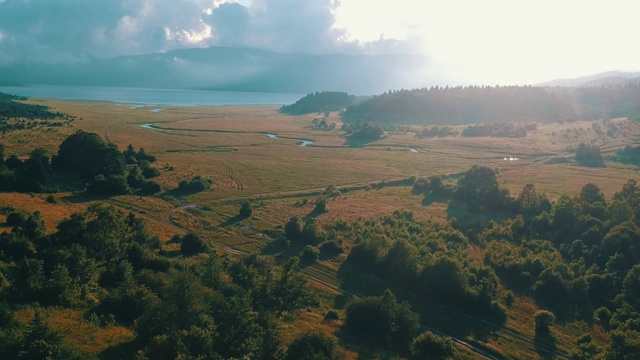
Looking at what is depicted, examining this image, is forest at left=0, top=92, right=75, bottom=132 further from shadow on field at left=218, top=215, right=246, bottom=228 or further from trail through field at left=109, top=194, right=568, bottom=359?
shadow on field at left=218, top=215, right=246, bottom=228

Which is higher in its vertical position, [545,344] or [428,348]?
[428,348]


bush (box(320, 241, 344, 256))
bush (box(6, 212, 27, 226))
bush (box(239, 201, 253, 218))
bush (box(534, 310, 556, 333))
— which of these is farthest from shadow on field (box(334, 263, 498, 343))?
bush (box(6, 212, 27, 226))

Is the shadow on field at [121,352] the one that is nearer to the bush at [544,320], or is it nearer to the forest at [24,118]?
the bush at [544,320]

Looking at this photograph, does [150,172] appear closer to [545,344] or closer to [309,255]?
[309,255]

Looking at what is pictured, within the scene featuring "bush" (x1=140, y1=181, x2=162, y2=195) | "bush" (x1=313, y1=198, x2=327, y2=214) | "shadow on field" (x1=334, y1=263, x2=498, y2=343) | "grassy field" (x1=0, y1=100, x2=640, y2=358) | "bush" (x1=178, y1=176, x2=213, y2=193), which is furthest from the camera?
"bush" (x1=178, y1=176, x2=213, y2=193)

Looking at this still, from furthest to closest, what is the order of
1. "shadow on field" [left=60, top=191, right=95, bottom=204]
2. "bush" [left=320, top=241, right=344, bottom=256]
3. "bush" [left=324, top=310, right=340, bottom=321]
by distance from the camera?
"shadow on field" [left=60, top=191, right=95, bottom=204]
"bush" [left=320, top=241, right=344, bottom=256]
"bush" [left=324, top=310, right=340, bottom=321]

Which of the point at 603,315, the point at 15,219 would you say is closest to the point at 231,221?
the point at 15,219

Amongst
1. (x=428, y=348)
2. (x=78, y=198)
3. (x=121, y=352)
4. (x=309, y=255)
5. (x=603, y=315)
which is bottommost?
(x=603, y=315)

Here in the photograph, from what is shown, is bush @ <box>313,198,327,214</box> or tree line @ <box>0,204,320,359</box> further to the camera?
bush @ <box>313,198,327,214</box>
